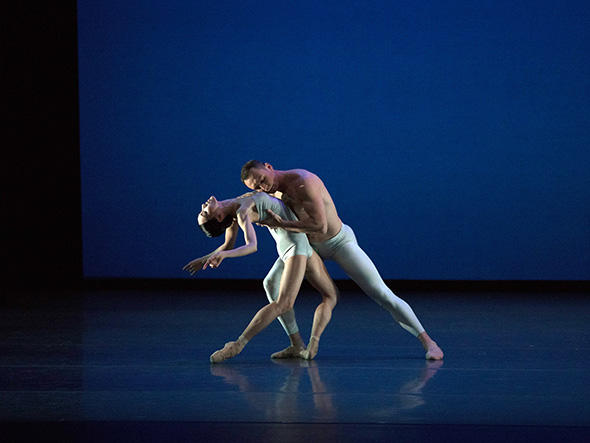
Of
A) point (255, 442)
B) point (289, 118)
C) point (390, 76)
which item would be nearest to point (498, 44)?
point (390, 76)

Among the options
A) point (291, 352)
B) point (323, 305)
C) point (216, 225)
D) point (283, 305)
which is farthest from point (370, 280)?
point (216, 225)

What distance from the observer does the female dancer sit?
147 inches

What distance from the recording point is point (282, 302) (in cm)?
387

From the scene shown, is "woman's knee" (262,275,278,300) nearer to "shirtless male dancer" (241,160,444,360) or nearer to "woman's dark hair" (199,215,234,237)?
"shirtless male dancer" (241,160,444,360)

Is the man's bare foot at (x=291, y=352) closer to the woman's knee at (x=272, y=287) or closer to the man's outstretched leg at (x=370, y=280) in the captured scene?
the woman's knee at (x=272, y=287)

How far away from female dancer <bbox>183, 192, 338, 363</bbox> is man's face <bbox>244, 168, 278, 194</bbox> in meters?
0.04

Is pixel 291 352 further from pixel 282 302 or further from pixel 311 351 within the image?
pixel 282 302

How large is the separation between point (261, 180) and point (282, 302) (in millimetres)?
590

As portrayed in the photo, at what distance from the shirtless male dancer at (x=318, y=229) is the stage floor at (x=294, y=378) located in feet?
0.72

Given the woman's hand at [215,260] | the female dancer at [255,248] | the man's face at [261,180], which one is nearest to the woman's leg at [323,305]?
the female dancer at [255,248]

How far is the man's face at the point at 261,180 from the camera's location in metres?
3.80

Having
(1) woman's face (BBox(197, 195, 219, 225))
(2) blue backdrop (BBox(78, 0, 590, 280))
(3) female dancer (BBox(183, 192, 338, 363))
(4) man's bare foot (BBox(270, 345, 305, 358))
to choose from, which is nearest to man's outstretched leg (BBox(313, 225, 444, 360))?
(3) female dancer (BBox(183, 192, 338, 363))

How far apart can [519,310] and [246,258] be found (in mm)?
2654

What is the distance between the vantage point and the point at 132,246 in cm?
767
